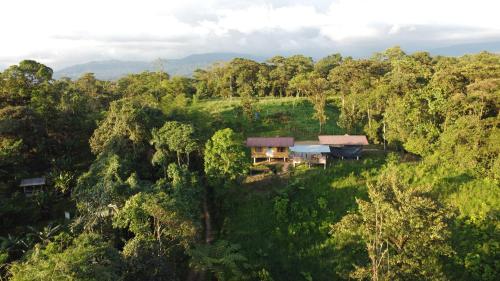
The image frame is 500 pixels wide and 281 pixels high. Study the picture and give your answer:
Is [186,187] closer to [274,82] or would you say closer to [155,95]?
[155,95]

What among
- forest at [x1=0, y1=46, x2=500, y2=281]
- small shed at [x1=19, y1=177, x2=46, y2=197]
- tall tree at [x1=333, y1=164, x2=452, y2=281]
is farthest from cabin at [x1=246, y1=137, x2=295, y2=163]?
small shed at [x1=19, y1=177, x2=46, y2=197]

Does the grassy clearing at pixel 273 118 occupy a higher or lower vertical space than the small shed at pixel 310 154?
higher

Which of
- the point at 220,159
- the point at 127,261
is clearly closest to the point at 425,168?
the point at 220,159

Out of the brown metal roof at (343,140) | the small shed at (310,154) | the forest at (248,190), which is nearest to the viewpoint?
the forest at (248,190)

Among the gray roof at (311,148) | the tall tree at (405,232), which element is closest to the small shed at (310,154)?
the gray roof at (311,148)

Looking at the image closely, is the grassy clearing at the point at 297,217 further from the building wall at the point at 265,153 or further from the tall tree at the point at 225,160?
the building wall at the point at 265,153

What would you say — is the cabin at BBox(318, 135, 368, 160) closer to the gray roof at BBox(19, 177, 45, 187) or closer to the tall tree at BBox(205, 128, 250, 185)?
the tall tree at BBox(205, 128, 250, 185)
